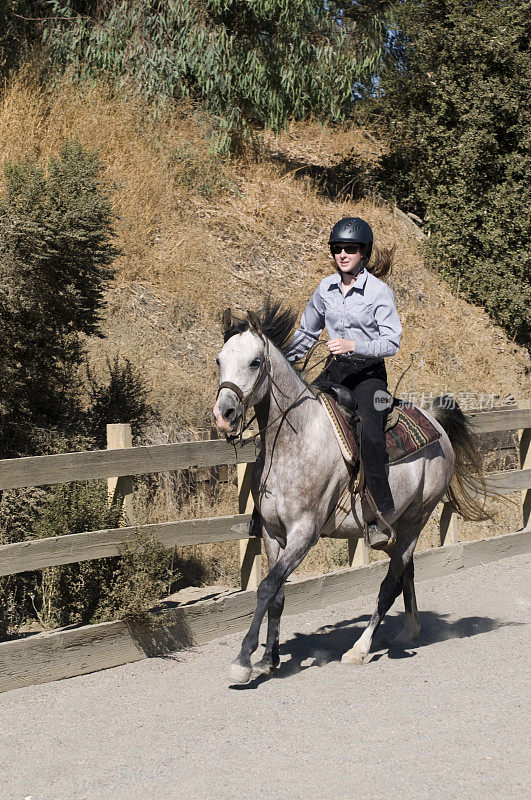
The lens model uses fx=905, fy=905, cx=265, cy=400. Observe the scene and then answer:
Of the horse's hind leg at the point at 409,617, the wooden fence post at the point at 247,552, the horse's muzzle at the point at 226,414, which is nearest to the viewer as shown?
the horse's muzzle at the point at 226,414

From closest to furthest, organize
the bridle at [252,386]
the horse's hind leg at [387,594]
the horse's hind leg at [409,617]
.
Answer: the bridle at [252,386] < the horse's hind leg at [387,594] < the horse's hind leg at [409,617]

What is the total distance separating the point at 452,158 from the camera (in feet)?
64.0

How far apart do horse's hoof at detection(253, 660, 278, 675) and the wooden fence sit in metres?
0.80

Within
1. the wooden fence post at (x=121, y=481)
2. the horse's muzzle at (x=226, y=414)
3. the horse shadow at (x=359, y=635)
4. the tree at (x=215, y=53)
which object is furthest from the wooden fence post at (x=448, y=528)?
the tree at (x=215, y=53)

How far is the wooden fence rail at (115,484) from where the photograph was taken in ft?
19.0

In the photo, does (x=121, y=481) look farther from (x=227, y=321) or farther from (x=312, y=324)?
(x=312, y=324)

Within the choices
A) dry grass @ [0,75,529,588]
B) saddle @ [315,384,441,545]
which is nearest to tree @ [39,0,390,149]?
dry grass @ [0,75,529,588]

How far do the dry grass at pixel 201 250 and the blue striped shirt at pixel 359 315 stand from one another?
5.19 meters

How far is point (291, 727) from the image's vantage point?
5.02 m

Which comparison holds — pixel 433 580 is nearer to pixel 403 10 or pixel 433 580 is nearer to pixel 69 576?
pixel 69 576

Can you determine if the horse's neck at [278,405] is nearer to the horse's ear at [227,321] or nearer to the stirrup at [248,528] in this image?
the horse's ear at [227,321]

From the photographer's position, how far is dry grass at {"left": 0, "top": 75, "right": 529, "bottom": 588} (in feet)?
44.7

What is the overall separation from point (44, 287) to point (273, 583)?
405 centimetres

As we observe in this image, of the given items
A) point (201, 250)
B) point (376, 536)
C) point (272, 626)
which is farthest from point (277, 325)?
point (201, 250)
